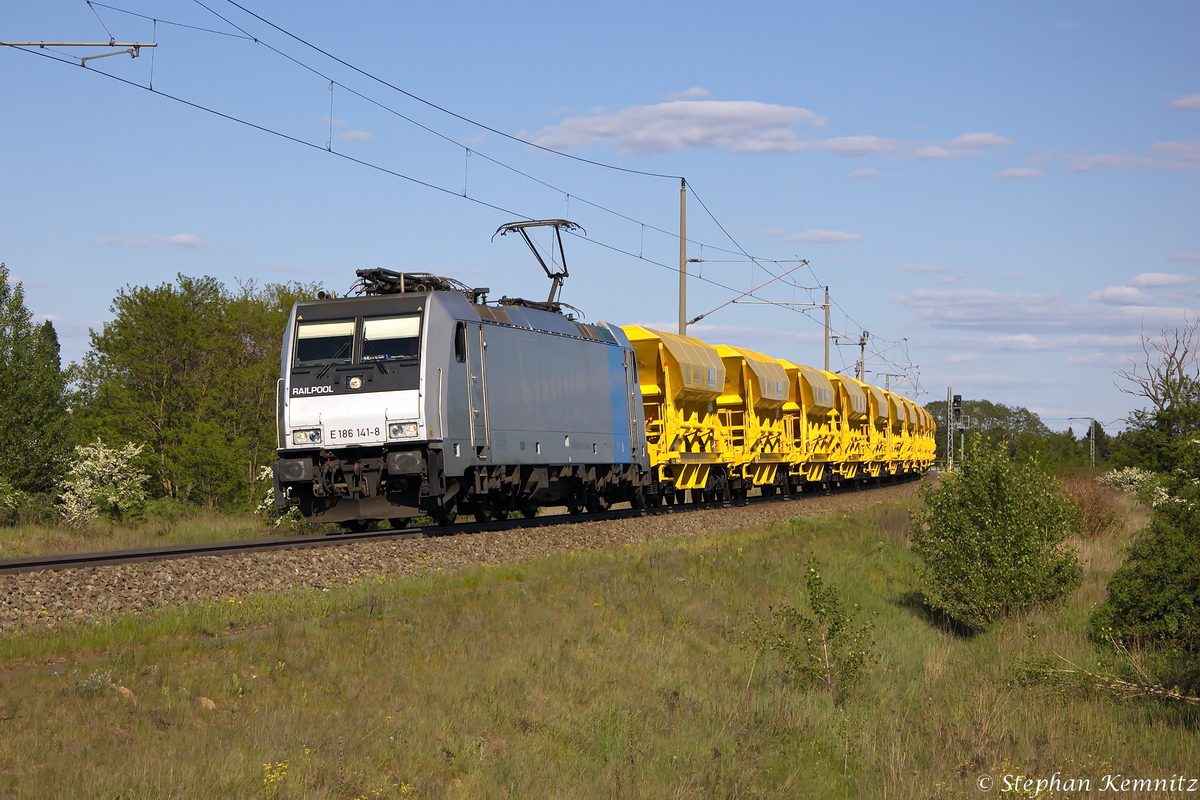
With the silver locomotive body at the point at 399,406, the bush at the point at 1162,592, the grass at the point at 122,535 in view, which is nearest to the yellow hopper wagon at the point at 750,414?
the silver locomotive body at the point at 399,406

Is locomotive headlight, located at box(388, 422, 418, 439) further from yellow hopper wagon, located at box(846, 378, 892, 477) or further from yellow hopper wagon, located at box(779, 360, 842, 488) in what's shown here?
yellow hopper wagon, located at box(846, 378, 892, 477)

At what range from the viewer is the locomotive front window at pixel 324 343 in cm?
1798

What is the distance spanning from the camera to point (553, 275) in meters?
23.8

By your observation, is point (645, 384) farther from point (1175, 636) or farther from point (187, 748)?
point (187, 748)

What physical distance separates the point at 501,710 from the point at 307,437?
32.4 feet

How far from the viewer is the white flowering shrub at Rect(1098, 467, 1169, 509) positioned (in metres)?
25.1

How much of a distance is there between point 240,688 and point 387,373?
9.49 meters

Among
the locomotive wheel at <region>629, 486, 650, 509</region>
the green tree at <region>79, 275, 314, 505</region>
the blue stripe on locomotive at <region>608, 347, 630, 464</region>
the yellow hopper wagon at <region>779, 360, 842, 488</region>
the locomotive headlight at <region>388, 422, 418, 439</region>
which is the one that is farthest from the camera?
the green tree at <region>79, 275, 314, 505</region>

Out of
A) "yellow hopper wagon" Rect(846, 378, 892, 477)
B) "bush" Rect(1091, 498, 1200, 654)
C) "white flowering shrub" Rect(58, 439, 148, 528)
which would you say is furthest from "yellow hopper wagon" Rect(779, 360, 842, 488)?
"bush" Rect(1091, 498, 1200, 654)

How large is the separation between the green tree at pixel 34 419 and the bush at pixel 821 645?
29.8 m

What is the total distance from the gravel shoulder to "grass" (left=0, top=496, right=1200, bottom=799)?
71 cm

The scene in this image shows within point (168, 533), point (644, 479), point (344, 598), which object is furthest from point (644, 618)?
point (644, 479)

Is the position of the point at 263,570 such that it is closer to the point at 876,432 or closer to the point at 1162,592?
the point at 1162,592

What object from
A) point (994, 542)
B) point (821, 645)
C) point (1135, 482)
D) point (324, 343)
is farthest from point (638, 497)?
point (1135, 482)
